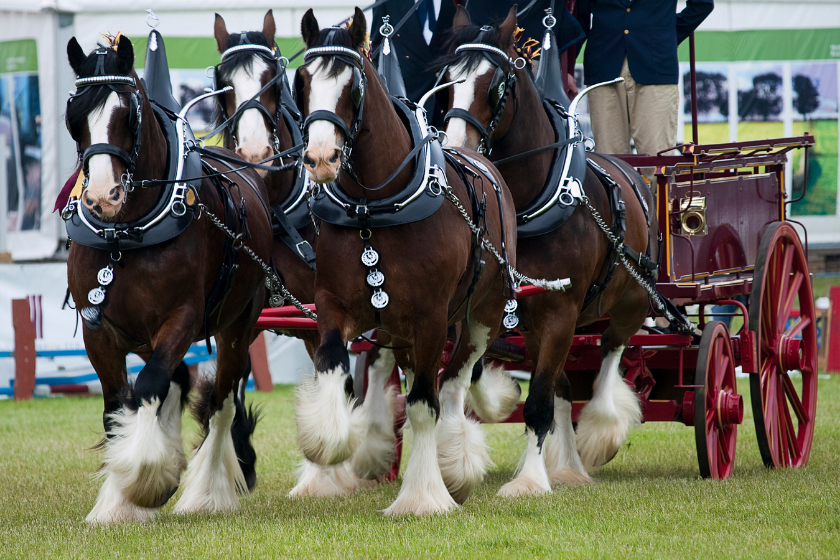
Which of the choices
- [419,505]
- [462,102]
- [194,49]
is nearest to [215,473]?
[419,505]

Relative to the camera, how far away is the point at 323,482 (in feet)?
18.6

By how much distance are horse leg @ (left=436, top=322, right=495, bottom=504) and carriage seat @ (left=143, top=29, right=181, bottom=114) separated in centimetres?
178

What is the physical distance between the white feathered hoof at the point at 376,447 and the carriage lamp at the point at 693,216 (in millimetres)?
1985

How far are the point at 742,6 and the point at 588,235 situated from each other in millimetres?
7967

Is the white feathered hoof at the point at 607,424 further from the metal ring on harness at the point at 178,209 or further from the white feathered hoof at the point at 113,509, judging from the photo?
the metal ring on harness at the point at 178,209

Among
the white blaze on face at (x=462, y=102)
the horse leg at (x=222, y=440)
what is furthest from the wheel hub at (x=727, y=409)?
Answer: the horse leg at (x=222, y=440)

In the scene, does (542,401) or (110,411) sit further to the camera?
(542,401)

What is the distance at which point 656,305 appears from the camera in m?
6.06

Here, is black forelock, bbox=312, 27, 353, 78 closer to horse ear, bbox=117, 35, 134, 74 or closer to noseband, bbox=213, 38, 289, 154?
horse ear, bbox=117, 35, 134, 74

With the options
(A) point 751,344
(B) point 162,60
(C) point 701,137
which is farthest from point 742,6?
(B) point 162,60

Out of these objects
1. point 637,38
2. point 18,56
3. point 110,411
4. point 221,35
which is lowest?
point 110,411

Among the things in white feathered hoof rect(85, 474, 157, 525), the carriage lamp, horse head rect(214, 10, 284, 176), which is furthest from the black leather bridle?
the carriage lamp

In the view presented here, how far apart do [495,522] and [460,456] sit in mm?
453

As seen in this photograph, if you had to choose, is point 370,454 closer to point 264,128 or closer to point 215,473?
point 215,473
